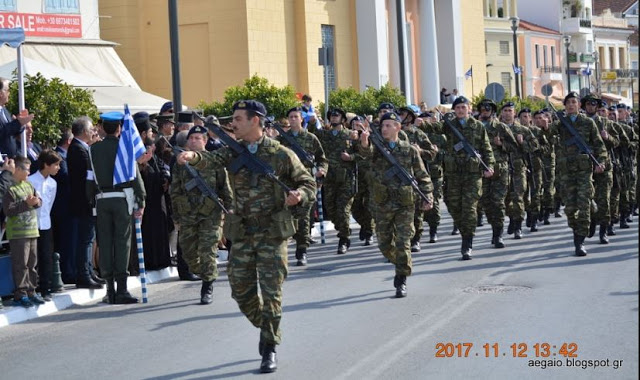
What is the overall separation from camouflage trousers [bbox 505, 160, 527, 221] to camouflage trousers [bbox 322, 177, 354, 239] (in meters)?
2.67

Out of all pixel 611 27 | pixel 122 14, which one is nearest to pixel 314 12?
pixel 122 14

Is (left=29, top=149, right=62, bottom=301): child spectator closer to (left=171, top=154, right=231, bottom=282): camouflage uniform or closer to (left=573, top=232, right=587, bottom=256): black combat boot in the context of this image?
(left=171, top=154, right=231, bottom=282): camouflage uniform

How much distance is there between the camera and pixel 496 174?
1653 cm

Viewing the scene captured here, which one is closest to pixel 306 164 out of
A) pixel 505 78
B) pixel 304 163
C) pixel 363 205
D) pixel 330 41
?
pixel 304 163

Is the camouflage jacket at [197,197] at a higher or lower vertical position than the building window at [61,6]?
lower

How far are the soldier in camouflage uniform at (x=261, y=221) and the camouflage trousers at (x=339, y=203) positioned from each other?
803 cm

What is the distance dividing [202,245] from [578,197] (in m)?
5.70

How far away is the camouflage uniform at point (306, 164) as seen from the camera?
14.9 metres

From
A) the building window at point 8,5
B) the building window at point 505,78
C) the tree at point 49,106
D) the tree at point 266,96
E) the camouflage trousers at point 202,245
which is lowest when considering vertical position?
the camouflage trousers at point 202,245

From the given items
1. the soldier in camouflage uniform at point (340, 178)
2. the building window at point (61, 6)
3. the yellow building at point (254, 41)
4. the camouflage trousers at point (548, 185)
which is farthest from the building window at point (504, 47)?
the soldier in camouflage uniform at point (340, 178)

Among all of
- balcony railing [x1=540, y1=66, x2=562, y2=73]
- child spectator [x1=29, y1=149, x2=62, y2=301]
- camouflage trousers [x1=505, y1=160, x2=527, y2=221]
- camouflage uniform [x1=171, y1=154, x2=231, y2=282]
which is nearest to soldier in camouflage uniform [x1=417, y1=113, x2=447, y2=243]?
camouflage trousers [x1=505, y1=160, x2=527, y2=221]

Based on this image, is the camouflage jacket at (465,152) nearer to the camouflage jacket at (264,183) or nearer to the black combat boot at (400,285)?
the black combat boot at (400,285)

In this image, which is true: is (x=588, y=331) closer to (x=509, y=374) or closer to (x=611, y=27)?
(x=509, y=374)

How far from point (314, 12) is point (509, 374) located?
40.8m
